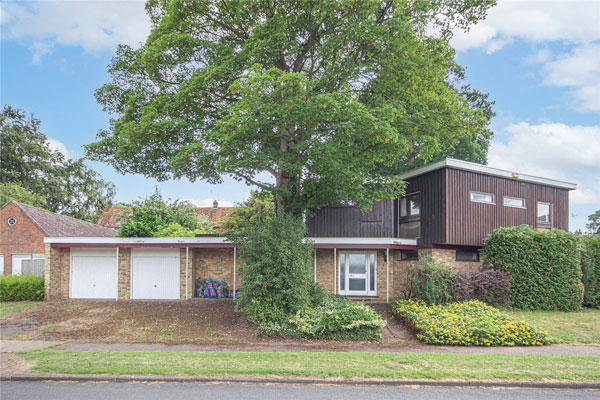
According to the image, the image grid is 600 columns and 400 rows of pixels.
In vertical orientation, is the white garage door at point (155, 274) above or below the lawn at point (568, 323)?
above

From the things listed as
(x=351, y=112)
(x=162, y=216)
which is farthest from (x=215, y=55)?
(x=162, y=216)

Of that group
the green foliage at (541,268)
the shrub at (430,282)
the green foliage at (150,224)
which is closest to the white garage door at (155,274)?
the green foliage at (150,224)

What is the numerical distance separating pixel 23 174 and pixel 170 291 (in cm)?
2578

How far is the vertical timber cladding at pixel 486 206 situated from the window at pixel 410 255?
173 centimetres

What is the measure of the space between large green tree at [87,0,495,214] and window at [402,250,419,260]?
129 inches

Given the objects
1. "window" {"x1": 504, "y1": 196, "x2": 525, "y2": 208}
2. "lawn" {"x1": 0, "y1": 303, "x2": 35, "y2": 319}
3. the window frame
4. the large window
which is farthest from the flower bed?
"lawn" {"x1": 0, "y1": 303, "x2": 35, "y2": 319}

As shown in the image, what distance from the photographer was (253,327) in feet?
39.2

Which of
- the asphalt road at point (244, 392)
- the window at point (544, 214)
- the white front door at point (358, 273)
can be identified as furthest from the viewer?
the window at point (544, 214)

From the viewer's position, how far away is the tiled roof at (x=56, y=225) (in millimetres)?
22406

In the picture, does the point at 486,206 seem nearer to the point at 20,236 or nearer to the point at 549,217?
the point at 549,217

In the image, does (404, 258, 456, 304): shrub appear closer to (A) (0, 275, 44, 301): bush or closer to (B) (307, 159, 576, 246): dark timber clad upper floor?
(B) (307, 159, 576, 246): dark timber clad upper floor

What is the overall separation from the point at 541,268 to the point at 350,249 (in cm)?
700

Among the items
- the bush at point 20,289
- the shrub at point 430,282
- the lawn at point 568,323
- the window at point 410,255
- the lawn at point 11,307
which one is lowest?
the lawn at point 11,307

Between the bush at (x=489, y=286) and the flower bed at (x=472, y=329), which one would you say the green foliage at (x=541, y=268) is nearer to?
the bush at (x=489, y=286)
